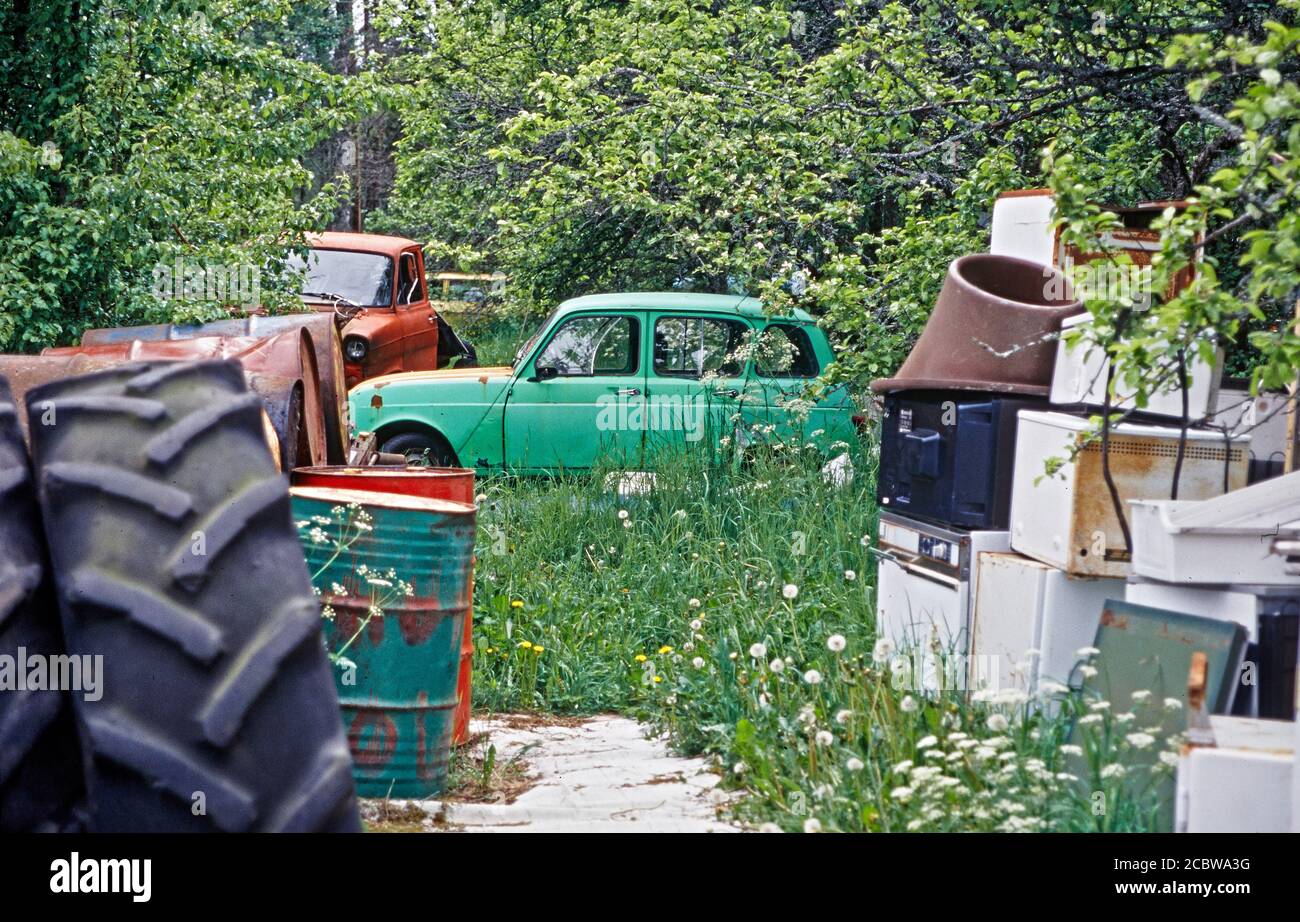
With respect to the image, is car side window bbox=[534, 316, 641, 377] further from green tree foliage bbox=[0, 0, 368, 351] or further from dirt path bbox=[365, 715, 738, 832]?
dirt path bbox=[365, 715, 738, 832]

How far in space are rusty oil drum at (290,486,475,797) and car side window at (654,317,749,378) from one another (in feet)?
18.4

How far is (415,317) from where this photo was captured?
1423 cm

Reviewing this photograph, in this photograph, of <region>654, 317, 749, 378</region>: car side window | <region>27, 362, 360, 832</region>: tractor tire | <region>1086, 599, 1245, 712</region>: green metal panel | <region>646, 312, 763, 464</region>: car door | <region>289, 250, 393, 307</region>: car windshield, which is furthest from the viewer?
<region>289, 250, 393, 307</region>: car windshield

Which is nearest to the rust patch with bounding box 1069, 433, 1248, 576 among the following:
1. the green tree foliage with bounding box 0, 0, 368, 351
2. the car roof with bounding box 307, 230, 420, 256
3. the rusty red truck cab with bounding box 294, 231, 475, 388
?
the green tree foliage with bounding box 0, 0, 368, 351

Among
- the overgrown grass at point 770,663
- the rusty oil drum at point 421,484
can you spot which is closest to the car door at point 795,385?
the overgrown grass at point 770,663

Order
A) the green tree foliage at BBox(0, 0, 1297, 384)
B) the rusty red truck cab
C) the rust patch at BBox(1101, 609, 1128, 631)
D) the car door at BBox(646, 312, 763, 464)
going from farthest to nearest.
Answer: the rusty red truck cab
the car door at BBox(646, 312, 763, 464)
the green tree foliage at BBox(0, 0, 1297, 384)
the rust patch at BBox(1101, 609, 1128, 631)

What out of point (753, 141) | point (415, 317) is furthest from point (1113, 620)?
point (415, 317)

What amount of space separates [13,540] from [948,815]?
99.0 inches

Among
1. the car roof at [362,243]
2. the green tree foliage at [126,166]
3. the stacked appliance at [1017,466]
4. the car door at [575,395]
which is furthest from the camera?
the car roof at [362,243]

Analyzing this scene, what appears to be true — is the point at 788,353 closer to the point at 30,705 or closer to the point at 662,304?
the point at 662,304

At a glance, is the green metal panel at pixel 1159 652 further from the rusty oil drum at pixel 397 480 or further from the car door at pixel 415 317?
the car door at pixel 415 317

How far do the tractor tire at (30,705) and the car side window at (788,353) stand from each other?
7945mm

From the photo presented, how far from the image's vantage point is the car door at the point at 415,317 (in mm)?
13914

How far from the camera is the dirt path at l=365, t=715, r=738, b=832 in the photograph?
4.27 metres
